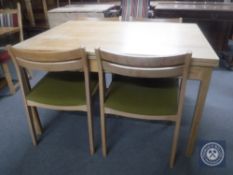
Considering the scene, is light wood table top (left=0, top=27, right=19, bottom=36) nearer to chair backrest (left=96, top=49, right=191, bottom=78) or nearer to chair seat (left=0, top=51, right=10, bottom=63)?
→ chair seat (left=0, top=51, right=10, bottom=63)

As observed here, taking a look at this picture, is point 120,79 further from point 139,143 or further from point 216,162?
point 216,162

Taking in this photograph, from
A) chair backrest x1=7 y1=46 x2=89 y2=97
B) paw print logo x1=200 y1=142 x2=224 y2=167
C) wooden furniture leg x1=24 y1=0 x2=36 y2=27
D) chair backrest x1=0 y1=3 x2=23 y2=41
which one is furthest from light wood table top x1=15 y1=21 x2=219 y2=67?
wooden furniture leg x1=24 y1=0 x2=36 y2=27

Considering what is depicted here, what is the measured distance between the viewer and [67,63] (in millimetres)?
1077

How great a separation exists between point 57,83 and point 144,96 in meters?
0.65

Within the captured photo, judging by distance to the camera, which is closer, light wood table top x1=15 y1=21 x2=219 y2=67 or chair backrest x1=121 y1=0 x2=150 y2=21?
light wood table top x1=15 y1=21 x2=219 y2=67

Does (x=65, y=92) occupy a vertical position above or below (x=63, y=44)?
below

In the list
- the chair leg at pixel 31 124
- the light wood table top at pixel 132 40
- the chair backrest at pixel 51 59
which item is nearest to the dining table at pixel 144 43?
the light wood table top at pixel 132 40

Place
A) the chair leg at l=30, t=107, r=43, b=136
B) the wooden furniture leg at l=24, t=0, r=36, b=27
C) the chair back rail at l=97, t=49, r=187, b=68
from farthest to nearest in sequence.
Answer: the wooden furniture leg at l=24, t=0, r=36, b=27
the chair leg at l=30, t=107, r=43, b=136
the chair back rail at l=97, t=49, r=187, b=68

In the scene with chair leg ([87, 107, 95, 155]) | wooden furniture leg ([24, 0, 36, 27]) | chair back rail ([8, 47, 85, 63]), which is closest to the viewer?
chair back rail ([8, 47, 85, 63])

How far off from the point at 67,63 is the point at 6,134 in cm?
100

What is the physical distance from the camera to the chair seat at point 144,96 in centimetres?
116

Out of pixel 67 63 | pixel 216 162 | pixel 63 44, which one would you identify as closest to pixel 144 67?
pixel 67 63

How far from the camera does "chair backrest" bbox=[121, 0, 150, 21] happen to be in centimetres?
301

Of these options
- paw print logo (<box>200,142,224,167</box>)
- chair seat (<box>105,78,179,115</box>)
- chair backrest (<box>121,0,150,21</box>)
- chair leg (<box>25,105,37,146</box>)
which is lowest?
paw print logo (<box>200,142,224,167</box>)
